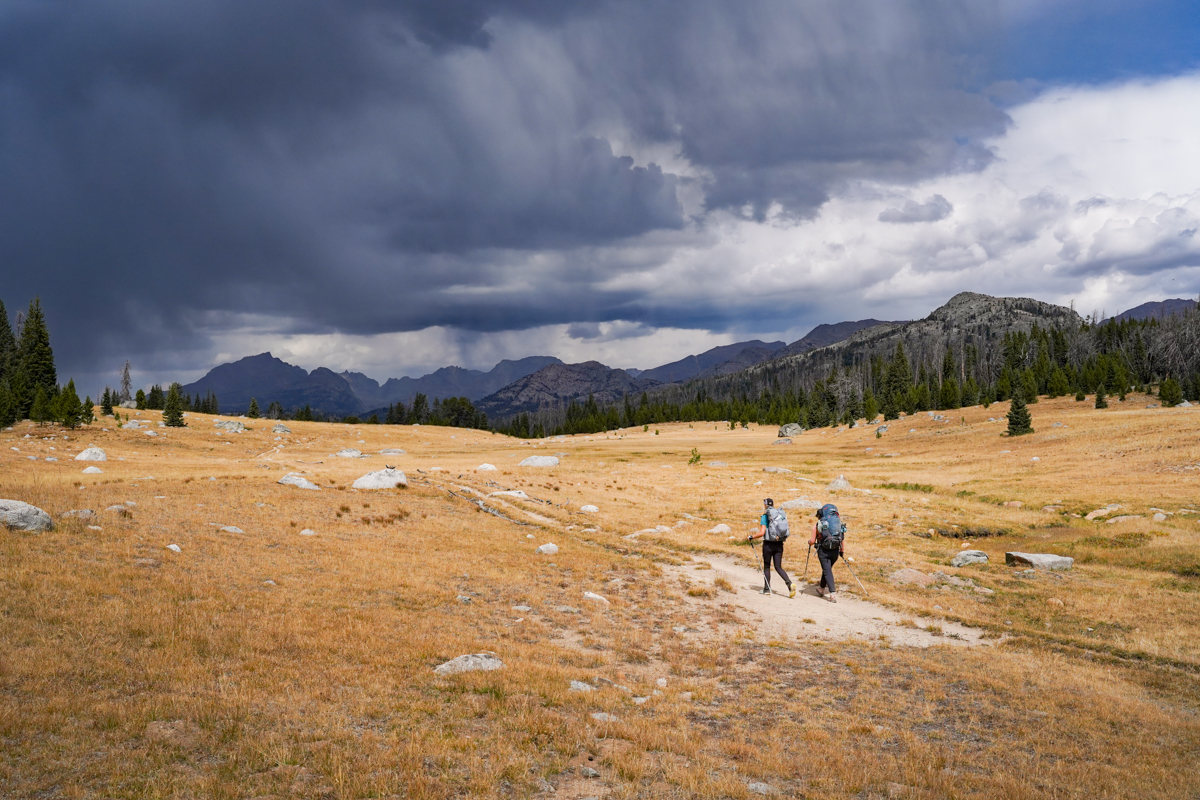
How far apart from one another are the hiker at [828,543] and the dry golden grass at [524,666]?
1.85 meters

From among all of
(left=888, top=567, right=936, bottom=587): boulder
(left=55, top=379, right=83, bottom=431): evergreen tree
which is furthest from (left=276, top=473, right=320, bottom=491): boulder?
(left=55, top=379, right=83, bottom=431): evergreen tree

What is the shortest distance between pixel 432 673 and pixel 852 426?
420 ft

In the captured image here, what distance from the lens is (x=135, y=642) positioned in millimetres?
12352

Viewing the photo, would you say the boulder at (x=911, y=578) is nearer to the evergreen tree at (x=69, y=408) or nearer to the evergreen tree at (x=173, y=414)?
the evergreen tree at (x=69, y=408)

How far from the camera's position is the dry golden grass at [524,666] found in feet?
28.9

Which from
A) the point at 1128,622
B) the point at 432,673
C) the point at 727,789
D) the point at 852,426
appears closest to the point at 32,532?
the point at 432,673

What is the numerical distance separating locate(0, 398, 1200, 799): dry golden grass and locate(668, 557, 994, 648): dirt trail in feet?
2.63

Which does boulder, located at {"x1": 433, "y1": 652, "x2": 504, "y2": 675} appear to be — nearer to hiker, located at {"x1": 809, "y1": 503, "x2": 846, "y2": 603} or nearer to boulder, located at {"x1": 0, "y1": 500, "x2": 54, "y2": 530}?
hiker, located at {"x1": 809, "y1": 503, "x2": 846, "y2": 603}

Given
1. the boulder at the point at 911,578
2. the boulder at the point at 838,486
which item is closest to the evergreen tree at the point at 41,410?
the boulder at the point at 838,486

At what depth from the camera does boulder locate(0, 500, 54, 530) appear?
1895cm

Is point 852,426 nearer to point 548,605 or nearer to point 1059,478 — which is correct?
point 1059,478

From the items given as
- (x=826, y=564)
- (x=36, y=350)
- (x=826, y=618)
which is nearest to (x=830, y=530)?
(x=826, y=564)

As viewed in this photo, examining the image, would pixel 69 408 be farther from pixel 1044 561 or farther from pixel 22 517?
pixel 1044 561

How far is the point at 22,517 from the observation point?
757 inches
